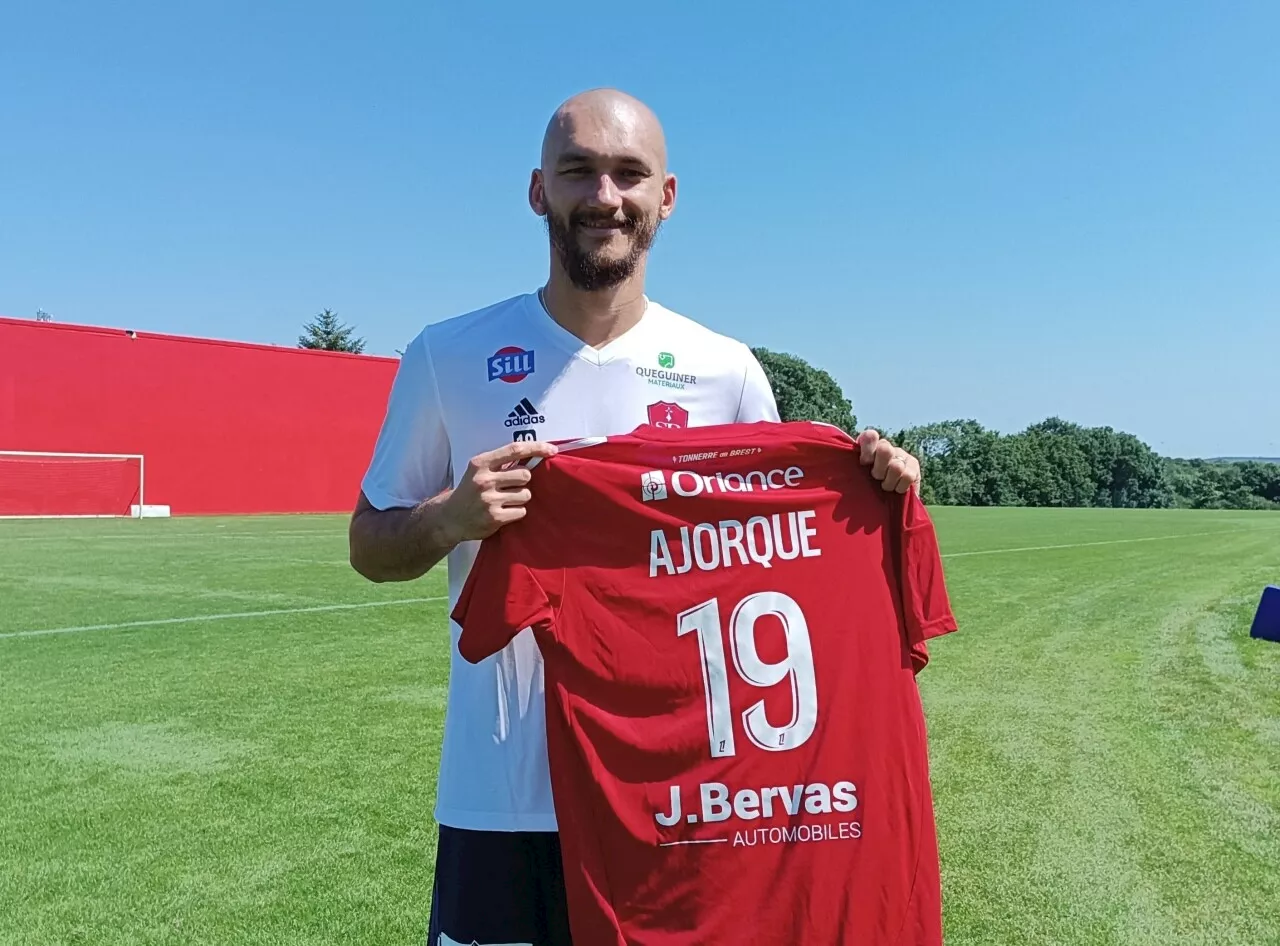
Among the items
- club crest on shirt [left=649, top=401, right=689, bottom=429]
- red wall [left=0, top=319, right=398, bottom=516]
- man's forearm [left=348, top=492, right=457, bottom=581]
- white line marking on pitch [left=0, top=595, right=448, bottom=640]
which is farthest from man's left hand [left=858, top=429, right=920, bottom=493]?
red wall [left=0, top=319, right=398, bottom=516]

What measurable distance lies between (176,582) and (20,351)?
65.3ft

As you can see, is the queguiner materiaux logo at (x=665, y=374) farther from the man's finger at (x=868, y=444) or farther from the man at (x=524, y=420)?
the man's finger at (x=868, y=444)

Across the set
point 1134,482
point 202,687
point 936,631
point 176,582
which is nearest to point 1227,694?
point 936,631

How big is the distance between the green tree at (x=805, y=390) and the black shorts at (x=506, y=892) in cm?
5293

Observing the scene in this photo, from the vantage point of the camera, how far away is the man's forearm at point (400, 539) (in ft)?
6.64

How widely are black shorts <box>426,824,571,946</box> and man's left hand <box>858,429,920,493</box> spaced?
100 cm

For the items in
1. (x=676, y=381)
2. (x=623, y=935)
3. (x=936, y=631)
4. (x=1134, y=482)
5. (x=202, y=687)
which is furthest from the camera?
(x=1134, y=482)

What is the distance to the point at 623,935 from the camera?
6.20 ft

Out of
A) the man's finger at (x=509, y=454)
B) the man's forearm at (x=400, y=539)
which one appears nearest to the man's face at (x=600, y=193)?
the man's finger at (x=509, y=454)

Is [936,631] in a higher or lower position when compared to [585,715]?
higher

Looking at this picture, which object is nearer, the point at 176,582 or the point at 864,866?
the point at 864,866

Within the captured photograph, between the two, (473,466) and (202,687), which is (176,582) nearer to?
(202,687)

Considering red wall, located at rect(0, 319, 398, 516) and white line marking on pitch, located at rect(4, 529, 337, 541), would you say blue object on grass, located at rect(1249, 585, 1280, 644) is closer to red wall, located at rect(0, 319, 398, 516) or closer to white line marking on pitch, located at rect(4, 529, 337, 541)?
white line marking on pitch, located at rect(4, 529, 337, 541)

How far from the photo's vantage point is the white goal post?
88.5 ft
